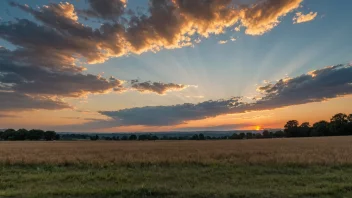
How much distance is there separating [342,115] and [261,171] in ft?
443

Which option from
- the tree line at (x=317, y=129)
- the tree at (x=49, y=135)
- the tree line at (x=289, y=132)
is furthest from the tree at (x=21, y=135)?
the tree line at (x=317, y=129)

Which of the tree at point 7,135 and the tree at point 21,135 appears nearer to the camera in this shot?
the tree at point 7,135

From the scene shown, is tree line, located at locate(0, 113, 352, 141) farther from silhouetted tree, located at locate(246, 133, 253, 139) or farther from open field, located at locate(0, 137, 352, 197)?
open field, located at locate(0, 137, 352, 197)

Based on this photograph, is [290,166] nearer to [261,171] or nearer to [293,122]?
[261,171]

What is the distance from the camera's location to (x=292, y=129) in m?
135

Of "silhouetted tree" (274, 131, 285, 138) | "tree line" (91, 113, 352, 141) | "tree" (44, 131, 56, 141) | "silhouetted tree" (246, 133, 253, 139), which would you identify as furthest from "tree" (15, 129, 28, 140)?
"silhouetted tree" (274, 131, 285, 138)

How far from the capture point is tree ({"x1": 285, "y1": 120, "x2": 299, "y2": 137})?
134 metres

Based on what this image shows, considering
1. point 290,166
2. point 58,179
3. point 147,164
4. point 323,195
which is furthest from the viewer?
point 147,164

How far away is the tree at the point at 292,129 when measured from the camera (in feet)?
438

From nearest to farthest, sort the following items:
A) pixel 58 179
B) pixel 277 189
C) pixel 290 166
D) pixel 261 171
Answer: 1. pixel 277 189
2. pixel 58 179
3. pixel 261 171
4. pixel 290 166

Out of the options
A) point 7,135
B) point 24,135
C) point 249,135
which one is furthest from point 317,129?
point 7,135

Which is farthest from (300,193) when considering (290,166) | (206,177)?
(290,166)

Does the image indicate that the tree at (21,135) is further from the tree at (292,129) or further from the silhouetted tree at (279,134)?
the tree at (292,129)

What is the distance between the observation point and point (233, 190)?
1048 centimetres
